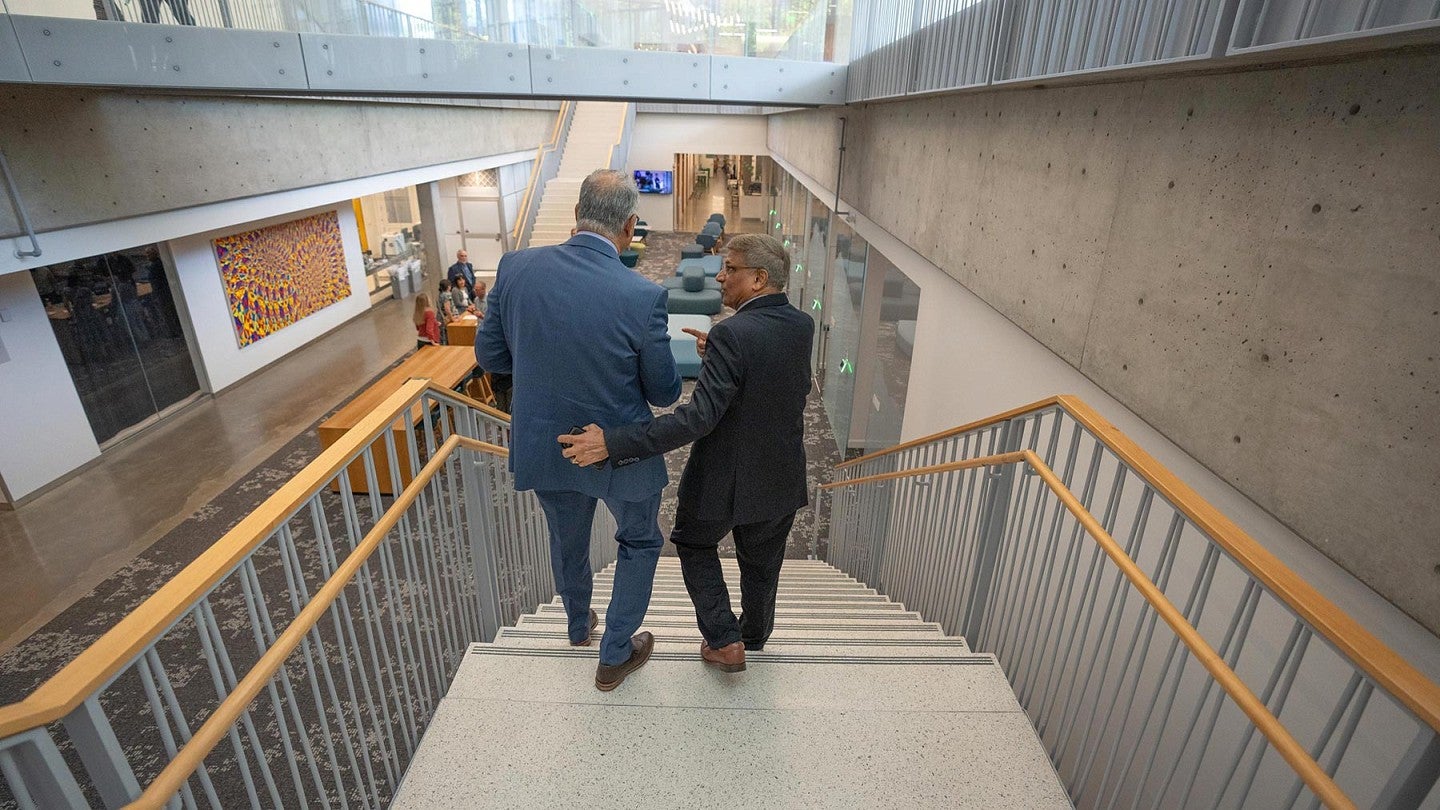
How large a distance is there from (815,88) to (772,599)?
5197 mm

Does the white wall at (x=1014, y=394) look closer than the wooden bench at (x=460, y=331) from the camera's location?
Yes

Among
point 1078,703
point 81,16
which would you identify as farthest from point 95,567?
point 1078,703

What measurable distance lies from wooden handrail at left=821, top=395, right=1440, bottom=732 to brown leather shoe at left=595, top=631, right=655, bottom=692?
170cm

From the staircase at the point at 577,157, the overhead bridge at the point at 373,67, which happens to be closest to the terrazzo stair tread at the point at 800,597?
the overhead bridge at the point at 373,67

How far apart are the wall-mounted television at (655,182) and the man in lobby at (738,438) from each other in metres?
22.6

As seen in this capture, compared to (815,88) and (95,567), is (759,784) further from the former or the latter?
(95,567)

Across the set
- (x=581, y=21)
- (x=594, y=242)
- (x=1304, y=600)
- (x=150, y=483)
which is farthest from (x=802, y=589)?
→ (x=150, y=483)

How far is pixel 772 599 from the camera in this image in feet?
8.47

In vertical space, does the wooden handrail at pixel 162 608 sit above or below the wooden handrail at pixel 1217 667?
above

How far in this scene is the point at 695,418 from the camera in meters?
2.05

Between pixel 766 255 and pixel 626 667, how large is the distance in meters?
1.53

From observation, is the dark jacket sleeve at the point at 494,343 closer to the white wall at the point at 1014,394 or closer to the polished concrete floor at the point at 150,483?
the white wall at the point at 1014,394

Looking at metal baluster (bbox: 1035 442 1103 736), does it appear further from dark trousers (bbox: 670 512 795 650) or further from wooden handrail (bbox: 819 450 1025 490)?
dark trousers (bbox: 670 512 795 650)

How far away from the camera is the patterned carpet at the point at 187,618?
408cm
